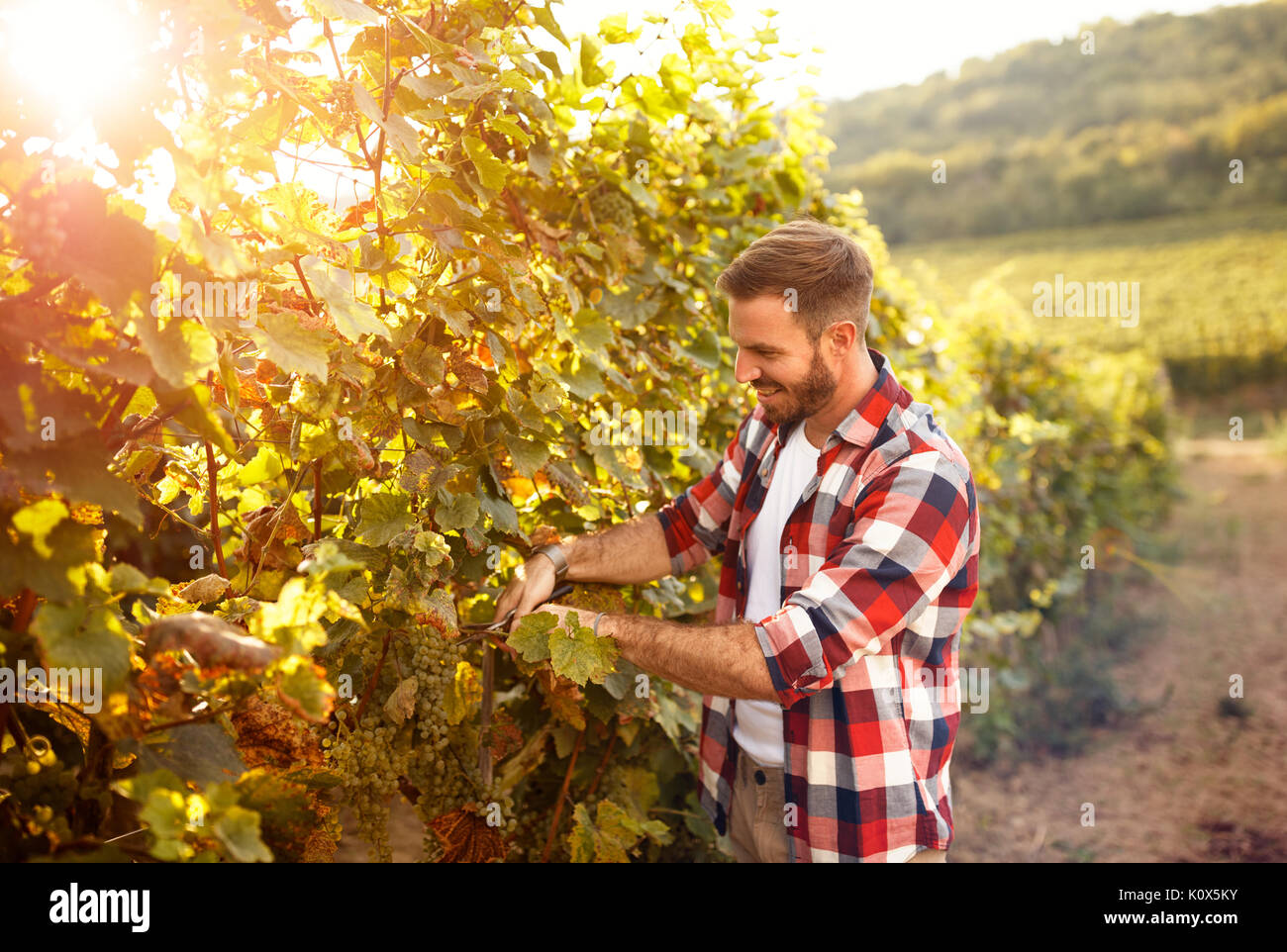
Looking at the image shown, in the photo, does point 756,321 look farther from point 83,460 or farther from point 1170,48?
point 1170,48

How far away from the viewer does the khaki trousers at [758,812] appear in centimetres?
201

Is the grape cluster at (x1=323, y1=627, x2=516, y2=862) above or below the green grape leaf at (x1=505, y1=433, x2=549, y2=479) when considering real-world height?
below

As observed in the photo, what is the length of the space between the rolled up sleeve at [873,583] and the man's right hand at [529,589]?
17.0 inches

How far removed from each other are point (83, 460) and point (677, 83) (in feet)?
5.39

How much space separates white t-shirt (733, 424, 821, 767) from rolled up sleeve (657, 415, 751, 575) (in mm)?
121

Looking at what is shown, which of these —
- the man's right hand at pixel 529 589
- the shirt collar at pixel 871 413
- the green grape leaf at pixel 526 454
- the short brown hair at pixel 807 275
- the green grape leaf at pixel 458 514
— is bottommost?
the man's right hand at pixel 529 589

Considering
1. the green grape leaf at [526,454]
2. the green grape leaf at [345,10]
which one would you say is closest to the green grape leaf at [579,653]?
the green grape leaf at [526,454]

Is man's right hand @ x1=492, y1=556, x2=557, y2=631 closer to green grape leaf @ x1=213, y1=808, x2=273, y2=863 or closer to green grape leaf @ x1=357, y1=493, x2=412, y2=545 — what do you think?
green grape leaf @ x1=357, y1=493, x2=412, y2=545

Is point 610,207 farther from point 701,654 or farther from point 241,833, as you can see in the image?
point 241,833

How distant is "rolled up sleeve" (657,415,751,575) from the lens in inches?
85.5

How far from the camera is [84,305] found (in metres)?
1.04

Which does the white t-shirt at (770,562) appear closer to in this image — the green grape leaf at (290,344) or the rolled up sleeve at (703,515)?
the rolled up sleeve at (703,515)

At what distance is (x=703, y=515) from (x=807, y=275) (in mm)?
624

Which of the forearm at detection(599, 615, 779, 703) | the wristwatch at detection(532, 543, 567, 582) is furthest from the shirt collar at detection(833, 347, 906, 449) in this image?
the wristwatch at detection(532, 543, 567, 582)
